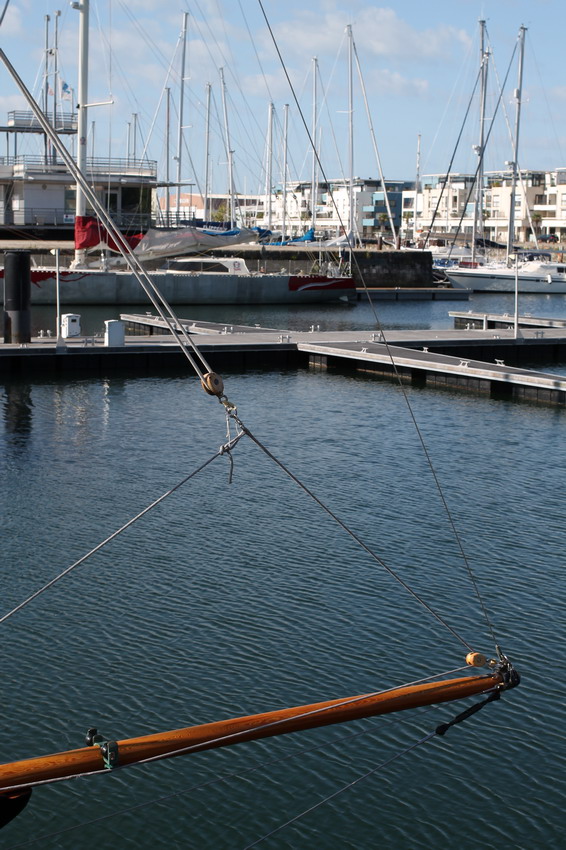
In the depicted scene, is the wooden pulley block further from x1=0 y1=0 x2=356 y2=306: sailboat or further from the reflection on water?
x1=0 y1=0 x2=356 y2=306: sailboat

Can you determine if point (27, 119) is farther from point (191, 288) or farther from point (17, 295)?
point (17, 295)

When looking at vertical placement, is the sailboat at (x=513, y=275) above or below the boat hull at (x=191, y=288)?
above

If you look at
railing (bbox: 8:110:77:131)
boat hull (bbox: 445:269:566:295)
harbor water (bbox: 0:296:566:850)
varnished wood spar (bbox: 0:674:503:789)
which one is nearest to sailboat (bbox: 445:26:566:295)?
boat hull (bbox: 445:269:566:295)

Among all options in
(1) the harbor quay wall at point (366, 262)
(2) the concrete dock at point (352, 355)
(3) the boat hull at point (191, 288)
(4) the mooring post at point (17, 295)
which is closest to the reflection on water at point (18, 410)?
(2) the concrete dock at point (352, 355)

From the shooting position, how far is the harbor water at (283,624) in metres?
8.80

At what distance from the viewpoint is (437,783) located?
9.16 metres

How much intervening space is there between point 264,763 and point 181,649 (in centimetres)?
246

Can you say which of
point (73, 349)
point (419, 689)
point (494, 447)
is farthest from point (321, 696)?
point (73, 349)

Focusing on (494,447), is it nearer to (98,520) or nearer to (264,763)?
(98,520)

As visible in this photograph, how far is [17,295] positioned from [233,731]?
2548 cm

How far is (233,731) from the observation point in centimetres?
652

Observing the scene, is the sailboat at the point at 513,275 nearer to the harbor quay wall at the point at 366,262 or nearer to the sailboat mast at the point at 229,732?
the harbor quay wall at the point at 366,262

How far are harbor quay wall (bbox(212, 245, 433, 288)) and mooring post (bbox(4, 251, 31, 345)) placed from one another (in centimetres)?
3398

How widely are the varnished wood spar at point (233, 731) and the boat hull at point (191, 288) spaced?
4435 centimetres
